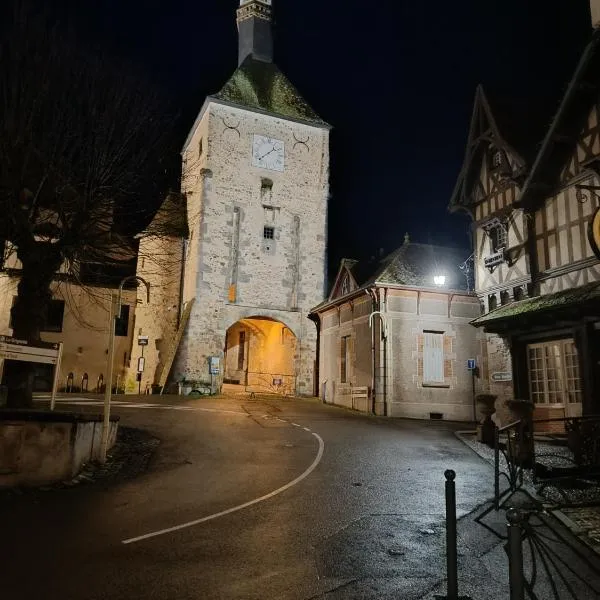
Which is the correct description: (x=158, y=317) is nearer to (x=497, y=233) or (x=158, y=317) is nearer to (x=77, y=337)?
(x=77, y=337)

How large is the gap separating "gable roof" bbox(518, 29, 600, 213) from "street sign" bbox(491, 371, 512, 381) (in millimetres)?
4406

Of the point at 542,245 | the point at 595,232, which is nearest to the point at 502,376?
the point at 542,245

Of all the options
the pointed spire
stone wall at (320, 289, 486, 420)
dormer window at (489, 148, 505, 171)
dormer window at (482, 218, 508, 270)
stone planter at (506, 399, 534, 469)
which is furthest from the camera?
the pointed spire

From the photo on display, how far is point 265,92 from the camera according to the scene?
30.0 m

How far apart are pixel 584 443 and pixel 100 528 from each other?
26.0 ft

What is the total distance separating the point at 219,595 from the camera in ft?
14.2

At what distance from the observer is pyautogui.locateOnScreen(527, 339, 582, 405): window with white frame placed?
12141 mm

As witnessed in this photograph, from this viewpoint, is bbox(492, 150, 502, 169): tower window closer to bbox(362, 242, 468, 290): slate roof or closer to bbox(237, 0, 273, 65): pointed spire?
bbox(362, 242, 468, 290): slate roof

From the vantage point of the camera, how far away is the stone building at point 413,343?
18.9 meters

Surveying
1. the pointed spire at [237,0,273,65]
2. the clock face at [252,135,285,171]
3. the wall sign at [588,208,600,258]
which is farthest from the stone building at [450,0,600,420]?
the pointed spire at [237,0,273,65]

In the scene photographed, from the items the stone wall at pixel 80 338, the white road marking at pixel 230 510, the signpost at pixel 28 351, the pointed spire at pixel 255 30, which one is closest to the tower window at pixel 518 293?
the white road marking at pixel 230 510

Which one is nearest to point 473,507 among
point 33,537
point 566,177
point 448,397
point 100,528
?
point 100,528

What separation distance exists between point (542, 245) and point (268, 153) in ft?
59.5

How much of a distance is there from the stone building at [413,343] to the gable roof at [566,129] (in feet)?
22.3
